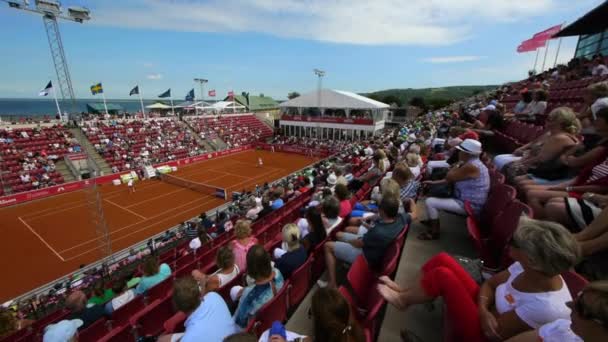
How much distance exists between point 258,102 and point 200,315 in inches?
3325

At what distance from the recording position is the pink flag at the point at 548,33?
2341 cm

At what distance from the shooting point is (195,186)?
23547 mm

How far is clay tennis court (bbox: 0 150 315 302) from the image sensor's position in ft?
42.7

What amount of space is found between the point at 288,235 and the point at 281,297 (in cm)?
86

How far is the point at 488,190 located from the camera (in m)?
4.13

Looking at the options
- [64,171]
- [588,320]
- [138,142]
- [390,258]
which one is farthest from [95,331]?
[138,142]

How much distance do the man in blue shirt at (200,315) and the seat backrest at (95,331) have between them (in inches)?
101

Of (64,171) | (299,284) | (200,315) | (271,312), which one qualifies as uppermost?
(200,315)

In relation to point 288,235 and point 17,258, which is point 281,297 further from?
point 17,258

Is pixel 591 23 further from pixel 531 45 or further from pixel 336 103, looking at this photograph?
pixel 336 103

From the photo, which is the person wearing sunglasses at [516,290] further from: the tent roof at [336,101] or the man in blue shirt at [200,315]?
the tent roof at [336,101]

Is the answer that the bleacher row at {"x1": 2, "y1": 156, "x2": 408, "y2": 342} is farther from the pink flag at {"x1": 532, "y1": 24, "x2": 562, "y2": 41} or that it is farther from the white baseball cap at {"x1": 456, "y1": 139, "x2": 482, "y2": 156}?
the pink flag at {"x1": 532, "y1": 24, "x2": 562, "y2": 41}

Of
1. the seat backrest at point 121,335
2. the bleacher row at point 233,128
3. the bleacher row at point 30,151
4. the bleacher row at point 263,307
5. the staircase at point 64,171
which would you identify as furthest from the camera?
the bleacher row at point 233,128

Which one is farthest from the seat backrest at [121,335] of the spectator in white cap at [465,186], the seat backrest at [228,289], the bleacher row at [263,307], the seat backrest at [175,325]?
the spectator in white cap at [465,186]
